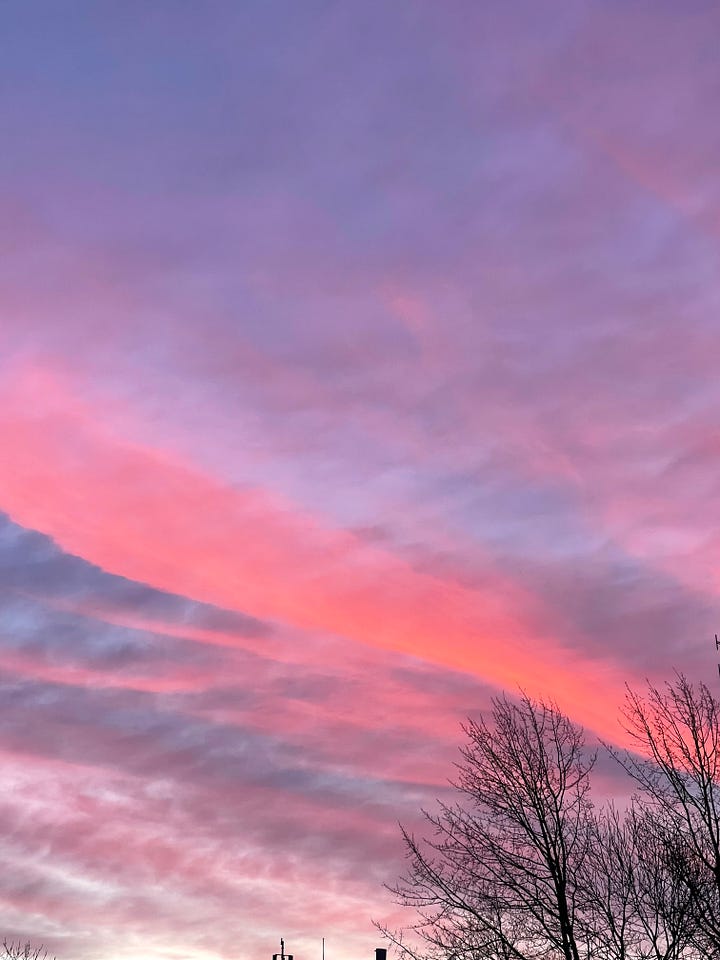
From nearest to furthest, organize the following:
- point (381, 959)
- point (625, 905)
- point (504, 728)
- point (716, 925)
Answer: point (716, 925) → point (625, 905) → point (504, 728) → point (381, 959)

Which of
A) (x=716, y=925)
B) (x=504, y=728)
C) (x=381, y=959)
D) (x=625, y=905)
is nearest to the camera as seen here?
(x=716, y=925)

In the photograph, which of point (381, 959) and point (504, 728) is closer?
point (504, 728)

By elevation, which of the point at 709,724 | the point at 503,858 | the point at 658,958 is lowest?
the point at 658,958

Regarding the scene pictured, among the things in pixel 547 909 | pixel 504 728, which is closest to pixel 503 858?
pixel 547 909

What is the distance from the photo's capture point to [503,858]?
101 feet

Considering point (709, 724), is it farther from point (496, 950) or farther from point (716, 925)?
point (496, 950)

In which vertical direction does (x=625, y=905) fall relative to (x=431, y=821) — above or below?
below

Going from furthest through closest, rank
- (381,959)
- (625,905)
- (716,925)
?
(381,959), (625,905), (716,925)

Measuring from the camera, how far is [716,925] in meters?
29.2

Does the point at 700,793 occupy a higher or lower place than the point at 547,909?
higher

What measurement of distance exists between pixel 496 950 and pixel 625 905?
12.7 feet

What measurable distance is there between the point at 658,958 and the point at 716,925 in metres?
1.70

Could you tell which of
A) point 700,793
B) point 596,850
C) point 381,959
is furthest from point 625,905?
point 381,959

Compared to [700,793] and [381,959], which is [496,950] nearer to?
[700,793]
